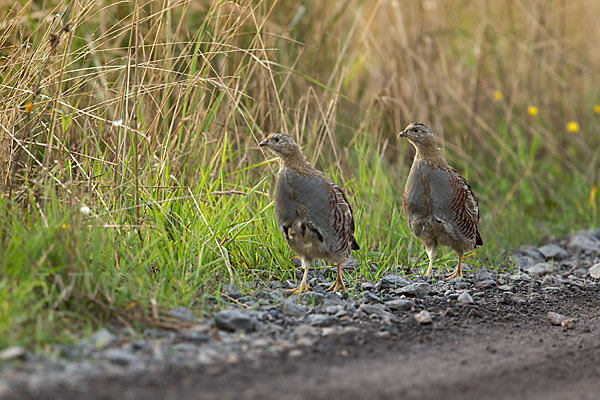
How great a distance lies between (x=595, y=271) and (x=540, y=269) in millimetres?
412

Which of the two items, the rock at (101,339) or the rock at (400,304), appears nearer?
the rock at (101,339)

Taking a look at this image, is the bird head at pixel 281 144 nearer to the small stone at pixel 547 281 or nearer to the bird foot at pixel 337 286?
the bird foot at pixel 337 286

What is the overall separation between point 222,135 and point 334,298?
1.82 metres

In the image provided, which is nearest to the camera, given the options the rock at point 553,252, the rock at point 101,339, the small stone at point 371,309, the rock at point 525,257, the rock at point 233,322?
the rock at point 101,339

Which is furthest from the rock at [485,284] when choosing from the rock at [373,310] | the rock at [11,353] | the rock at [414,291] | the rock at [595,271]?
the rock at [11,353]

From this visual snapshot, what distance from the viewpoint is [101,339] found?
12.4 feet

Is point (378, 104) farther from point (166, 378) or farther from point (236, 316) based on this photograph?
point (166, 378)

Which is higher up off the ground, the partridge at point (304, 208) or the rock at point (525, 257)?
the partridge at point (304, 208)

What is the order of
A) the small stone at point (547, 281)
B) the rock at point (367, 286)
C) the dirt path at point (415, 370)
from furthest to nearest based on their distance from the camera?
the small stone at point (547, 281)
the rock at point (367, 286)
the dirt path at point (415, 370)

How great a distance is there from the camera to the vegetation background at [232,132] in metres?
4.39

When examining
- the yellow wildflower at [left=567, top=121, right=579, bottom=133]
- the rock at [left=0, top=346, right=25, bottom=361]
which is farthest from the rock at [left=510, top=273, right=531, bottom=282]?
the rock at [left=0, top=346, right=25, bottom=361]

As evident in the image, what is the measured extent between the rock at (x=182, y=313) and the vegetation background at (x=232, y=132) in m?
0.07

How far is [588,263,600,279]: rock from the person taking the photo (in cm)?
609

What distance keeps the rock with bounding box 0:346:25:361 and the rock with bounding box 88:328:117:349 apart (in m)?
0.36
